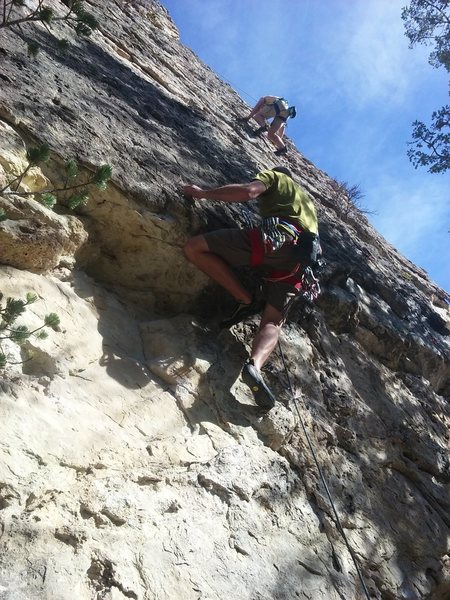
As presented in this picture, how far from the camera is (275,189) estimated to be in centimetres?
445

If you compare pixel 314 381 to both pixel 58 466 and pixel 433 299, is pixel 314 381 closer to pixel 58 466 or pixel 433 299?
pixel 58 466

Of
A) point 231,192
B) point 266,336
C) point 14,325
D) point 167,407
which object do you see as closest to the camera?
point 14,325

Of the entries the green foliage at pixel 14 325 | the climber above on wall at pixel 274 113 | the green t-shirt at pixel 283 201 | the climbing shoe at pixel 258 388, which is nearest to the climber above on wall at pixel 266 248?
the green t-shirt at pixel 283 201

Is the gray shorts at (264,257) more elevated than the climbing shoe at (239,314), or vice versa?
the gray shorts at (264,257)

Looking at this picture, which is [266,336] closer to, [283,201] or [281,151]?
[283,201]

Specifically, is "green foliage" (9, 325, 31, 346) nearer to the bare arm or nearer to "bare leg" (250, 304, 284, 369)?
"bare leg" (250, 304, 284, 369)

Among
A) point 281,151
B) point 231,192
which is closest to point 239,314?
point 231,192

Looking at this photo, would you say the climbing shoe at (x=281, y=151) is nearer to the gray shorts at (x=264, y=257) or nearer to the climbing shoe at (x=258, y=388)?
the gray shorts at (x=264, y=257)

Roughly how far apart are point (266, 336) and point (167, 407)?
105 centimetres

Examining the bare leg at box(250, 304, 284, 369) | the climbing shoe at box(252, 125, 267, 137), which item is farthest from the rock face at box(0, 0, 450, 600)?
the climbing shoe at box(252, 125, 267, 137)

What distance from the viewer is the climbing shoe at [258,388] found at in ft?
11.7

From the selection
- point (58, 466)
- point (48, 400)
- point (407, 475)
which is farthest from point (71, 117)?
point (407, 475)

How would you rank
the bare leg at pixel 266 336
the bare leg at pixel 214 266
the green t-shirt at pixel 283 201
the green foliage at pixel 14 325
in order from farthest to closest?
the green t-shirt at pixel 283 201, the bare leg at pixel 214 266, the bare leg at pixel 266 336, the green foliage at pixel 14 325

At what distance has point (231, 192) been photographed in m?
4.18
